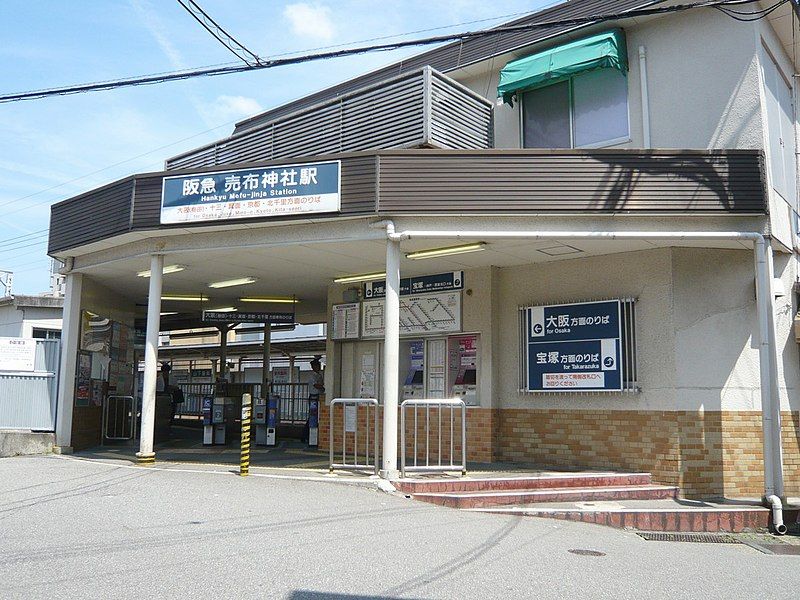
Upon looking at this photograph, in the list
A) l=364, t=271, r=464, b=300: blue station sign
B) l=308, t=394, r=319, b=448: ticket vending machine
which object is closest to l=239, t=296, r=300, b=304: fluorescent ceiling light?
l=308, t=394, r=319, b=448: ticket vending machine

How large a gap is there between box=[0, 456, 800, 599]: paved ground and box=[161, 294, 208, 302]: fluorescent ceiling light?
8.14 metres

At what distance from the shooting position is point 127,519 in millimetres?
7832

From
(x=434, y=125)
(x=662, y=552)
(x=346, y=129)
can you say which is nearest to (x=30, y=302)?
(x=346, y=129)

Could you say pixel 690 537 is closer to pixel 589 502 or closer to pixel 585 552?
pixel 589 502

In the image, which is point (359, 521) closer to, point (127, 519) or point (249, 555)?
point (249, 555)

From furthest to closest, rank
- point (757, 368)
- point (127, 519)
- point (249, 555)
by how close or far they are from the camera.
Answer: point (757, 368) < point (127, 519) < point (249, 555)

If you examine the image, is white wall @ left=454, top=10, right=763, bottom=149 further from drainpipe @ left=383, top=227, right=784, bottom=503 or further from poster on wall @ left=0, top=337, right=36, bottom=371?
poster on wall @ left=0, top=337, right=36, bottom=371

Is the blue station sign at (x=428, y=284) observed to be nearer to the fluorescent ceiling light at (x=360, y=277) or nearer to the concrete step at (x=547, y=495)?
the fluorescent ceiling light at (x=360, y=277)

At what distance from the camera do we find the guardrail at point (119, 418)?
1659 centimetres

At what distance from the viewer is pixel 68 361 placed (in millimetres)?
14719

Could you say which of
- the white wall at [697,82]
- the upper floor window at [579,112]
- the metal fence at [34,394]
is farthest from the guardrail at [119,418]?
the white wall at [697,82]

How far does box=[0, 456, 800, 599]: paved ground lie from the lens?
5672 mm

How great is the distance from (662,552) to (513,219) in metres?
4.92

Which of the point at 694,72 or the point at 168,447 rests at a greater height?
the point at 694,72
